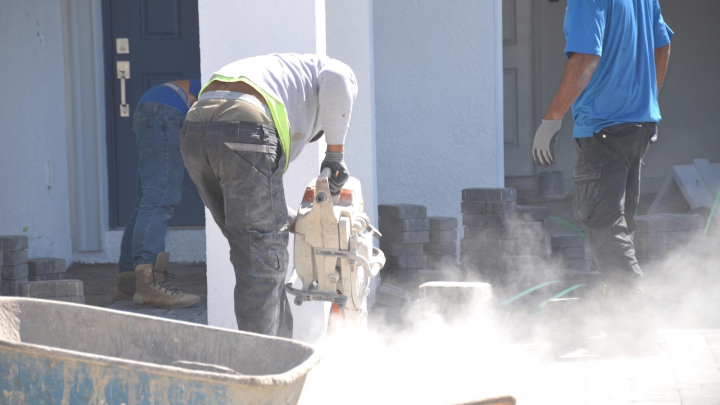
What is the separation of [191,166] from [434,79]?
3.86 meters

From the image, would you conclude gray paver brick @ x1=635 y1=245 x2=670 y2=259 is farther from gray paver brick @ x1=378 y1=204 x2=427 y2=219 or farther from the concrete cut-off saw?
the concrete cut-off saw

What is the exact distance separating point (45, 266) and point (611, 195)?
3851 millimetres

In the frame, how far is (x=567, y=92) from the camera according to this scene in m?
4.05

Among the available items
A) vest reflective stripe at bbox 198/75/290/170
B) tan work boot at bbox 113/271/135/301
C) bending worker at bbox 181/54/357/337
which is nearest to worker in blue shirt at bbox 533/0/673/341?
bending worker at bbox 181/54/357/337

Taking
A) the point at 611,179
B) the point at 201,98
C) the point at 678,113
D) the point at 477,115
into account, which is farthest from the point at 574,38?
the point at 678,113

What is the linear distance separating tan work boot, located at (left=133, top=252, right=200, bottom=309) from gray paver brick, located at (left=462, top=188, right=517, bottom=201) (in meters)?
2.27

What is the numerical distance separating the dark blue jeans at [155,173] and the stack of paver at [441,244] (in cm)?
198

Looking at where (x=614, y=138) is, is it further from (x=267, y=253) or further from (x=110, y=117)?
(x=110, y=117)

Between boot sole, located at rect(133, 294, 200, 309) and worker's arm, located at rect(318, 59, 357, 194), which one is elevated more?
worker's arm, located at rect(318, 59, 357, 194)

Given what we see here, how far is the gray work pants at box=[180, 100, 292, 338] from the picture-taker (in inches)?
122

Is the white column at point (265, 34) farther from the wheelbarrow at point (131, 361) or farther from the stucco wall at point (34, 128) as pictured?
the stucco wall at point (34, 128)

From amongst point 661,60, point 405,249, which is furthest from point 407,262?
point 661,60

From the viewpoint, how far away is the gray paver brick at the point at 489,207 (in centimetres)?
582

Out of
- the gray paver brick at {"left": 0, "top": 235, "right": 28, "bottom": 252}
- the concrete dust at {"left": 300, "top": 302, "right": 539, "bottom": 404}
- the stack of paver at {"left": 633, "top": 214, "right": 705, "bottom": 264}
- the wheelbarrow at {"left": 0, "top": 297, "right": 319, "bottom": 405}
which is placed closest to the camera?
the wheelbarrow at {"left": 0, "top": 297, "right": 319, "bottom": 405}
